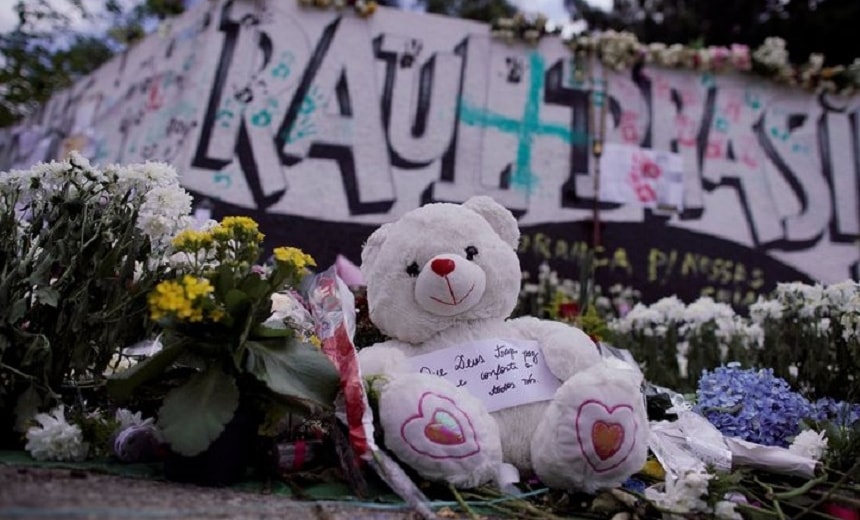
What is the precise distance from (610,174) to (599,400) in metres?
4.99

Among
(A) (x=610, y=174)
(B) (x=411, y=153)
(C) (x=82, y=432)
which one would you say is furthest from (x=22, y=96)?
(C) (x=82, y=432)

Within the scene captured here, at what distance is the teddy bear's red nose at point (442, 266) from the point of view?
2.03 meters

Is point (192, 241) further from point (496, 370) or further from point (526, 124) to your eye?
point (526, 124)

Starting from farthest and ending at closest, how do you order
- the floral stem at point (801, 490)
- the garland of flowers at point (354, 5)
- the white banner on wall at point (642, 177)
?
1. the white banner on wall at point (642, 177)
2. the garland of flowers at point (354, 5)
3. the floral stem at point (801, 490)

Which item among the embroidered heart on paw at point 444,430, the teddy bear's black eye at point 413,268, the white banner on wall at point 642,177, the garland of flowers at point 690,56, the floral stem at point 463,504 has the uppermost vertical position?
the garland of flowers at point 690,56

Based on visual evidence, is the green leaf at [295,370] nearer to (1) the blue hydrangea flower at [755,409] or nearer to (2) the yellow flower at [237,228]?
(2) the yellow flower at [237,228]

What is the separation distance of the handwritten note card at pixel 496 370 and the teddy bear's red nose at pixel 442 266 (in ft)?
0.84

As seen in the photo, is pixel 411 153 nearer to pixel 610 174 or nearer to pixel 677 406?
pixel 610 174

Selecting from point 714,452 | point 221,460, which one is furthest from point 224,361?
point 714,452

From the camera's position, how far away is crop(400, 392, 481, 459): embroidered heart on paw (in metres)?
1.82

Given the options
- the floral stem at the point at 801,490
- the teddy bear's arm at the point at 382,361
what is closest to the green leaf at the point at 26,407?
the teddy bear's arm at the point at 382,361

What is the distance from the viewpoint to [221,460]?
1.82 m

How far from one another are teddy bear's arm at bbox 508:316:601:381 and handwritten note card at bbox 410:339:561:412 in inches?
1.4

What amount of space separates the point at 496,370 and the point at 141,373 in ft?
3.19
